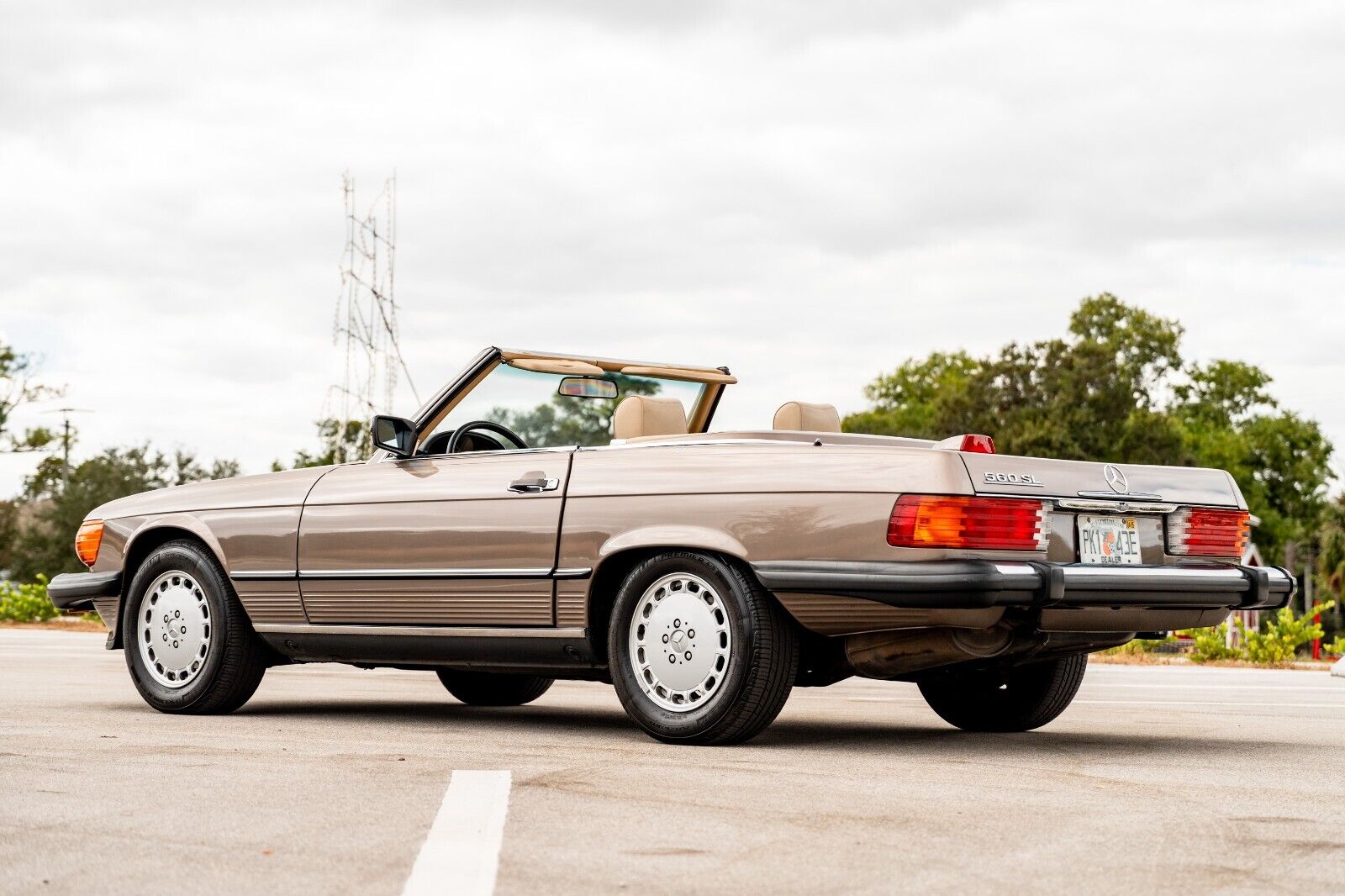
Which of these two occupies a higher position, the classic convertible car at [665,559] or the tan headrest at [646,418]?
the tan headrest at [646,418]

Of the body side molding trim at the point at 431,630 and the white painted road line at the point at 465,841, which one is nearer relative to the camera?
the white painted road line at the point at 465,841

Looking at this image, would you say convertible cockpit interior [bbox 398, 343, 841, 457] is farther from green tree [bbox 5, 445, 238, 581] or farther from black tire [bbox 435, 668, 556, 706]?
green tree [bbox 5, 445, 238, 581]

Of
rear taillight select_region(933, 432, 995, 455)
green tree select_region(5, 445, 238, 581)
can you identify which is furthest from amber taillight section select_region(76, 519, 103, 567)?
green tree select_region(5, 445, 238, 581)

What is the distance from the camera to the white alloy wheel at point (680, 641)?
6758mm

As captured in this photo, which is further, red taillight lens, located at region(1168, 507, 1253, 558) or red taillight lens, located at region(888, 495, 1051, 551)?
red taillight lens, located at region(1168, 507, 1253, 558)

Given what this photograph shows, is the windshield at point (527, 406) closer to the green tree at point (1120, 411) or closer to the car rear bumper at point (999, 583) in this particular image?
the car rear bumper at point (999, 583)

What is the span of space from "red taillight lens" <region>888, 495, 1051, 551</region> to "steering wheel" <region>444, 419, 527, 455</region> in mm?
2371

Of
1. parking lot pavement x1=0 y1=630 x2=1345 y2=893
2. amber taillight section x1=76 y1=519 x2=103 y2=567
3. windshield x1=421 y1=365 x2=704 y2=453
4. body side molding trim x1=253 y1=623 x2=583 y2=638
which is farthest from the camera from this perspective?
amber taillight section x1=76 y1=519 x2=103 y2=567

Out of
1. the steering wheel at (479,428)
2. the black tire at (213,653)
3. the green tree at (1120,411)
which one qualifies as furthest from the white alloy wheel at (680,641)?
the green tree at (1120,411)

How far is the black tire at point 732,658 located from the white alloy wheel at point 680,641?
0.07 feet

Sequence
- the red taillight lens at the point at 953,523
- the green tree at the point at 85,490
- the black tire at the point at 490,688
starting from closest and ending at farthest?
1. the red taillight lens at the point at 953,523
2. the black tire at the point at 490,688
3. the green tree at the point at 85,490

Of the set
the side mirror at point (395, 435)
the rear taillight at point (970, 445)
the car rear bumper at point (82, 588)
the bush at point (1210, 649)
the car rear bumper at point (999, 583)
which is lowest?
the bush at point (1210, 649)

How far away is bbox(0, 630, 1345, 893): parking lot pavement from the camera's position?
4.12 m

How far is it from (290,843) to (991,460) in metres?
3.00
